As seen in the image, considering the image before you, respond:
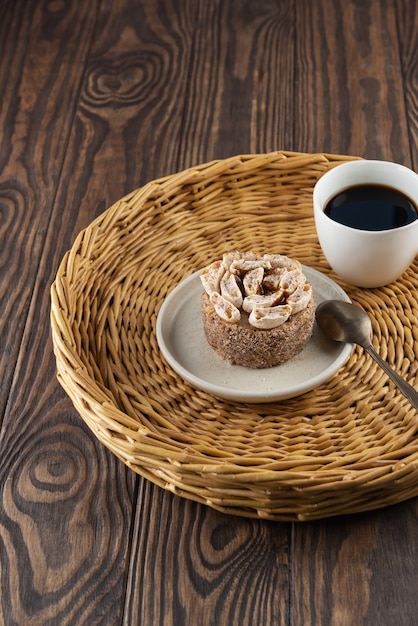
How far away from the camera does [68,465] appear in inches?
38.3

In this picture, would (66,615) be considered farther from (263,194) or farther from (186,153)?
(186,153)

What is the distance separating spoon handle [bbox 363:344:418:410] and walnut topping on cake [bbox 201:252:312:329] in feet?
0.35

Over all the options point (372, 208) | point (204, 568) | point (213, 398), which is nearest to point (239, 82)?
point (372, 208)

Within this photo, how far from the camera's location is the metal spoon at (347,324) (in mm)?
987

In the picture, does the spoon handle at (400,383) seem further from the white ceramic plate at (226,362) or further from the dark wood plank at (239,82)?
the dark wood plank at (239,82)

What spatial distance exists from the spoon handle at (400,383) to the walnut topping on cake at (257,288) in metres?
0.11

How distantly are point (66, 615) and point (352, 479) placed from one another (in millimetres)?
315

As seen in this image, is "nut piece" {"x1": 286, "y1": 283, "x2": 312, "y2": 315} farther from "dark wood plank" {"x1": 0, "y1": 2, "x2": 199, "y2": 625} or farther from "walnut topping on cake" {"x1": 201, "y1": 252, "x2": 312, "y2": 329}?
"dark wood plank" {"x1": 0, "y1": 2, "x2": 199, "y2": 625}

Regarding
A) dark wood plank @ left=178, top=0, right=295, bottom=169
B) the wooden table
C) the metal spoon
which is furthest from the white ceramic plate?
dark wood plank @ left=178, top=0, right=295, bottom=169

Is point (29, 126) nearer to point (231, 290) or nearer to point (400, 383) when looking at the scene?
point (231, 290)

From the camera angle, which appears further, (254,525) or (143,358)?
(143,358)

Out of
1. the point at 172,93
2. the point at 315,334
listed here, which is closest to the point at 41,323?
the point at 315,334

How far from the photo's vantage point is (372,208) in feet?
3.56

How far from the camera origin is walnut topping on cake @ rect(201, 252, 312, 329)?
952 mm
